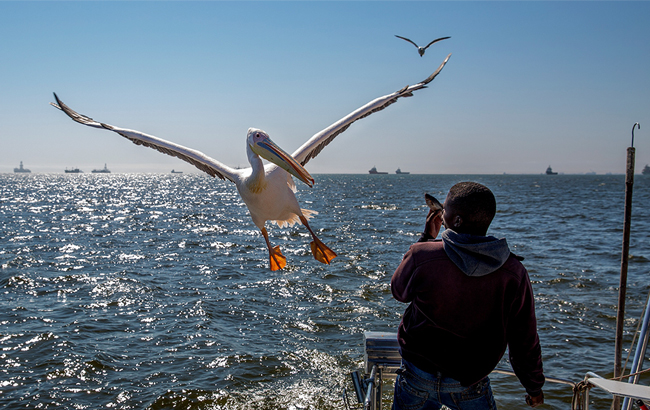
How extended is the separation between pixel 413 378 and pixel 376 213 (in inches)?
1318

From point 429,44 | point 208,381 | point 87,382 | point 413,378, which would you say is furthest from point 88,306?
point 413,378

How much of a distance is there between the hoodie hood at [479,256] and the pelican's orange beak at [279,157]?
1.81 meters

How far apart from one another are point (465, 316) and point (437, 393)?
1.65 feet

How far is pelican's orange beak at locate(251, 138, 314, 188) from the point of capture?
404 centimetres

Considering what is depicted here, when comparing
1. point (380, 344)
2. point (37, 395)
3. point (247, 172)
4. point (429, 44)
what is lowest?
point (37, 395)

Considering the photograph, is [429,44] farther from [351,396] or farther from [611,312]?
[611,312]

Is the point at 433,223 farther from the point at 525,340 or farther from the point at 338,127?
the point at 338,127

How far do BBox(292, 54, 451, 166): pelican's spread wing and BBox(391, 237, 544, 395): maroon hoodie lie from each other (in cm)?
349

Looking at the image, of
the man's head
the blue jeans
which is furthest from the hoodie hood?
the blue jeans

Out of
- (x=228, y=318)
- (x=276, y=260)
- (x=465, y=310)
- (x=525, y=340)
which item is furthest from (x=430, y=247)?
(x=228, y=318)

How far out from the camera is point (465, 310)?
2328mm

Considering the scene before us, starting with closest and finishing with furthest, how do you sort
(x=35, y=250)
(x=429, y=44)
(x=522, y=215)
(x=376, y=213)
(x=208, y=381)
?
(x=429, y=44) < (x=208, y=381) < (x=35, y=250) < (x=522, y=215) < (x=376, y=213)

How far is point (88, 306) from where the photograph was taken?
1222 centimetres

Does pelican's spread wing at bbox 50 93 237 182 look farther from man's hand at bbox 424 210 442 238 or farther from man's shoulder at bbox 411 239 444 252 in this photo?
man's shoulder at bbox 411 239 444 252
